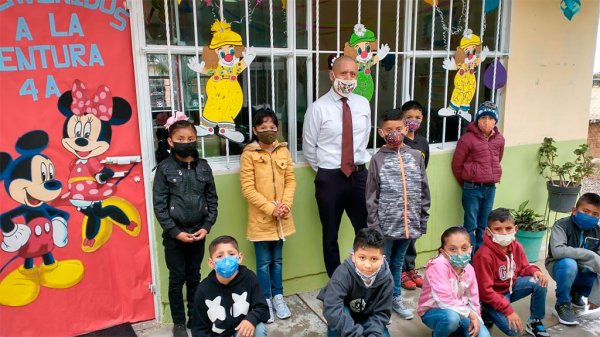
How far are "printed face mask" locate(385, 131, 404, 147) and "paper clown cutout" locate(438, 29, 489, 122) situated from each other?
118 centimetres

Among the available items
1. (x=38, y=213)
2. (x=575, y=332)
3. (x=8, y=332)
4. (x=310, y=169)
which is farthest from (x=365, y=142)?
(x=8, y=332)

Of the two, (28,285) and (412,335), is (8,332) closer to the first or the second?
(28,285)

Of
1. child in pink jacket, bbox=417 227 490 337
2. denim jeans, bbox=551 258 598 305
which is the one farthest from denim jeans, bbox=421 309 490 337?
denim jeans, bbox=551 258 598 305

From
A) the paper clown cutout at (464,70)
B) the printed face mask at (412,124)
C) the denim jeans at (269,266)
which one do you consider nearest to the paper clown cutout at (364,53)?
the printed face mask at (412,124)

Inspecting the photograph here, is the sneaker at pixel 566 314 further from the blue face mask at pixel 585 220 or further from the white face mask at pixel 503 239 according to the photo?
the white face mask at pixel 503 239

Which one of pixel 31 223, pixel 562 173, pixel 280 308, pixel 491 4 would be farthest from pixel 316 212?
pixel 562 173

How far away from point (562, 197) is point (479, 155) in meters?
1.18

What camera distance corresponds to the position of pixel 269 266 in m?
3.55

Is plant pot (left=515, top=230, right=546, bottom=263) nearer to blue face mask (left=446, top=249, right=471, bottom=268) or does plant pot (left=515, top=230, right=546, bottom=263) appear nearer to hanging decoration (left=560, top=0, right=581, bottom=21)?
blue face mask (left=446, top=249, right=471, bottom=268)

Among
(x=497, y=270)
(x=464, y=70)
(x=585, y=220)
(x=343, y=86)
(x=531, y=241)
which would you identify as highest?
(x=464, y=70)

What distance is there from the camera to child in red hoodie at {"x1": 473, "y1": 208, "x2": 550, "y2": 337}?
9.93ft

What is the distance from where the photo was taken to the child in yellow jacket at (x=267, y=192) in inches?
128

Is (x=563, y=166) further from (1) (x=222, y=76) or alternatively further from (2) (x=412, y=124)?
(1) (x=222, y=76)

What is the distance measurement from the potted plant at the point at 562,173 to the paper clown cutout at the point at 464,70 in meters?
1.02
